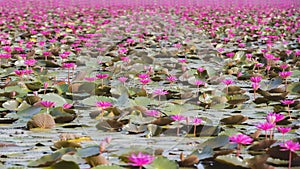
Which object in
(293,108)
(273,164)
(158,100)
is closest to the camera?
(273,164)

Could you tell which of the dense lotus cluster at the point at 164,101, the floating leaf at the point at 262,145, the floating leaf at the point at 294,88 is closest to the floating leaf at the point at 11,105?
the dense lotus cluster at the point at 164,101

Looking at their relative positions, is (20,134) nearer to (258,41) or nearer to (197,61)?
(197,61)

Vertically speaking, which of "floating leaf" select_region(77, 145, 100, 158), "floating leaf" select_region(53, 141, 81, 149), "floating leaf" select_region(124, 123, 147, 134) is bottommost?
"floating leaf" select_region(124, 123, 147, 134)

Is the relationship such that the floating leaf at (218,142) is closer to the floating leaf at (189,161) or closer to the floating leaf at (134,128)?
the floating leaf at (189,161)

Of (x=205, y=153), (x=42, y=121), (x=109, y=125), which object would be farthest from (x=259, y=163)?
(x=42, y=121)

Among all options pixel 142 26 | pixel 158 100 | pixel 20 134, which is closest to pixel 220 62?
pixel 158 100

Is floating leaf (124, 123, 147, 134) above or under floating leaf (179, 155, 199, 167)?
under

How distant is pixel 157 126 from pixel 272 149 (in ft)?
1.96

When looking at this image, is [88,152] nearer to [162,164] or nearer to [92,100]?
[162,164]

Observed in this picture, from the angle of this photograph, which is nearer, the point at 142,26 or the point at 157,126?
the point at 157,126

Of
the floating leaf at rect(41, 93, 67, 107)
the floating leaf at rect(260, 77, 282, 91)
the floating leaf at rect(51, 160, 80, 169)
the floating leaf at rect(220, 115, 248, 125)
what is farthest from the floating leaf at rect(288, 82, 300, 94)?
the floating leaf at rect(51, 160, 80, 169)

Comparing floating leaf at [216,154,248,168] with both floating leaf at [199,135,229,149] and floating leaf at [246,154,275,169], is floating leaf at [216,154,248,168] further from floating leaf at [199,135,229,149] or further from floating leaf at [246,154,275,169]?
floating leaf at [199,135,229,149]

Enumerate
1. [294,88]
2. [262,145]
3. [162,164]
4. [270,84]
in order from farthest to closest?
1. [270,84]
2. [294,88]
3. [262,145]
4. [162,164]

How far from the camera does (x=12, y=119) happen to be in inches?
101
